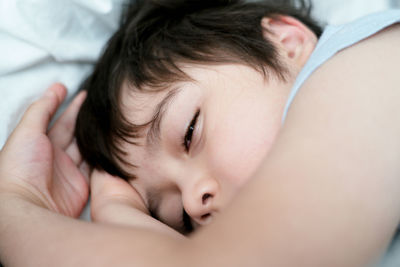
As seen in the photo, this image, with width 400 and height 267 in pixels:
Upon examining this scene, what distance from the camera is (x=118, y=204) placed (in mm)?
867

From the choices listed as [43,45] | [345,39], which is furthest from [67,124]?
[345,39]

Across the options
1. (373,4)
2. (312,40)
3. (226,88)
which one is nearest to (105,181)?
(226,88)

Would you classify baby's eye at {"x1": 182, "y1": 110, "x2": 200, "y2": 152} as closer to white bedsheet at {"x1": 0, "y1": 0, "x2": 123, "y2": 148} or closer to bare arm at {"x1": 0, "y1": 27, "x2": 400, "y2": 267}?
bare arm at {"x1": 0, "y1": 27, "x2": 400, "y2": 267}

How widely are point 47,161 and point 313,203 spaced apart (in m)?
0.66

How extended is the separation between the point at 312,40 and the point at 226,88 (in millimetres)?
296

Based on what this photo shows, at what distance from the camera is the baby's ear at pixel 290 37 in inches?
35.8

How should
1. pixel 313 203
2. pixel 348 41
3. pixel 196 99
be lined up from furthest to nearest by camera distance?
pixel 196 99 < pixel 348 41 < pixel 313 203

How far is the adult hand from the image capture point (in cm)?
86

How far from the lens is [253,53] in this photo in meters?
0.85

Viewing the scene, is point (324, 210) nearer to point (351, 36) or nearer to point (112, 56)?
point (351, 36)

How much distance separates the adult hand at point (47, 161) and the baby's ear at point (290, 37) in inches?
20.0

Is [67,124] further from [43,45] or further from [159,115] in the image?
[159,115]

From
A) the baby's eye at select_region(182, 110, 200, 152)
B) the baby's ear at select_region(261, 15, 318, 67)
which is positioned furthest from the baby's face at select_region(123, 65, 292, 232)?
the baby's ear at select_region(261, 15, 318, 67)

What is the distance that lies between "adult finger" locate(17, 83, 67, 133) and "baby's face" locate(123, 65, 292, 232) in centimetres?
24
